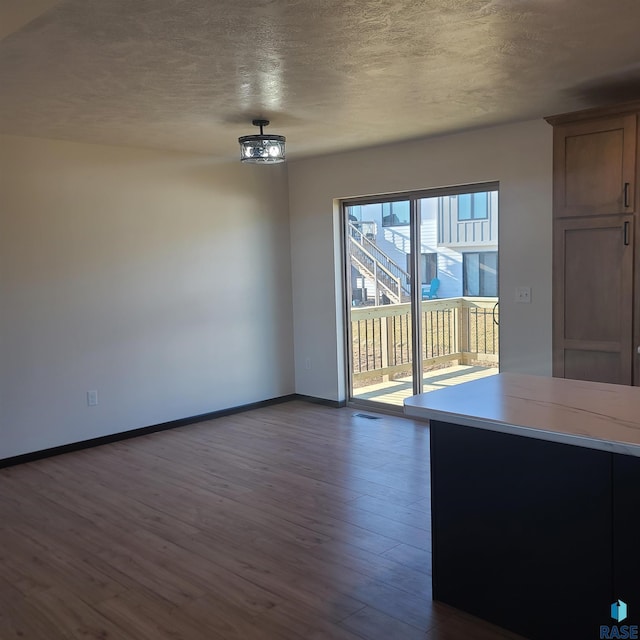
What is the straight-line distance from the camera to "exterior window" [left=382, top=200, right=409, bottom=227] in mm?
5625

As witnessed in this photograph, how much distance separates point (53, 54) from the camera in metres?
2.84

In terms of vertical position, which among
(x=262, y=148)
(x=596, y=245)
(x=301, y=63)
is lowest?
(x=596, y=245)

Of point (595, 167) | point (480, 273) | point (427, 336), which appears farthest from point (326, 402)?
point (595, 167)

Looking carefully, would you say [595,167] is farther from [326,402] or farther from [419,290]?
[326,402]

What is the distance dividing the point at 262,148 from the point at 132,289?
5.88 feet

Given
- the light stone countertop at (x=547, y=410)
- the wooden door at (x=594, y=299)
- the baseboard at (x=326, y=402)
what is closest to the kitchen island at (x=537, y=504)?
the light stone countertop at (x=547, y=410)

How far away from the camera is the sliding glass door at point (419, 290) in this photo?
5.16 meters

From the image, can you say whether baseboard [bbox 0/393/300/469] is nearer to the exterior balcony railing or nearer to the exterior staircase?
the exterior balcony railing

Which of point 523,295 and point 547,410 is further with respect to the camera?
point 523,295

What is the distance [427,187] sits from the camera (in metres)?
5.29

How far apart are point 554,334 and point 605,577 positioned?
216cm

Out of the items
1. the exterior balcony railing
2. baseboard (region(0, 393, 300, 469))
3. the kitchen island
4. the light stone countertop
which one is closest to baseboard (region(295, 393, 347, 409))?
baseboard (region(0, 393, 300, 469))

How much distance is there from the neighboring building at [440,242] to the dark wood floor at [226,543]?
1358 mm

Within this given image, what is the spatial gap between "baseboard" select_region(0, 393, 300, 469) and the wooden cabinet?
10.0 feet
